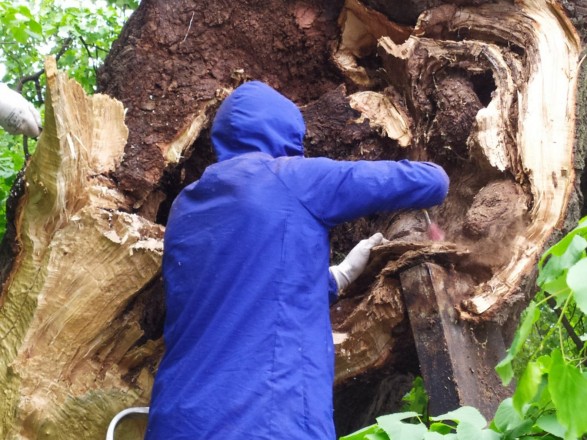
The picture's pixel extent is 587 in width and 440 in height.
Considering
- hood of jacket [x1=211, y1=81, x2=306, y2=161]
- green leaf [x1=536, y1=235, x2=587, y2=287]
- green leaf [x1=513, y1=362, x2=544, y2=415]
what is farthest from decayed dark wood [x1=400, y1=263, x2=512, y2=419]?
green leaf [x1=536, y1=235, x2=587, y2=287]

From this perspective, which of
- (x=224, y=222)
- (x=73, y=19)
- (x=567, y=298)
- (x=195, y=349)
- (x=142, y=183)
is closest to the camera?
(x=567, y=298)

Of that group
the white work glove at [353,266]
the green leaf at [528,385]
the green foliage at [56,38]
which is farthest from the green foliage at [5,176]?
the green leaf at [528,385]

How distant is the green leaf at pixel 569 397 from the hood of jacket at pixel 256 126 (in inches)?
56.3

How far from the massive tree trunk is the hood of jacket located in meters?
0.42

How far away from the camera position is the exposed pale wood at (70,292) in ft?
8.16

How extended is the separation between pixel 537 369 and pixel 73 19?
195 inches

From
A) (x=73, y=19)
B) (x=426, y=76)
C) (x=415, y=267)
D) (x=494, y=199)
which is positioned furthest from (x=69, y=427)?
(x=73, y=19)

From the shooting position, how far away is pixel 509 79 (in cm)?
285

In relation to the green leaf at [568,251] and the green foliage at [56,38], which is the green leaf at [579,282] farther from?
the green foliage at [56,38]

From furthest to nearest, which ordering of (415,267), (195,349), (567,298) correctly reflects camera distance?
(415,267), (195,349), (567,298)

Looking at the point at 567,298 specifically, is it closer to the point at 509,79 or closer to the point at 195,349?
the point at 195,349

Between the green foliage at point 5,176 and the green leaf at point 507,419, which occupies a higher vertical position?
the green foliage at point 5,176

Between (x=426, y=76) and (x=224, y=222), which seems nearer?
(x=224, y=222)

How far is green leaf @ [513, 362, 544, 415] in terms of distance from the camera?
4.53ft
